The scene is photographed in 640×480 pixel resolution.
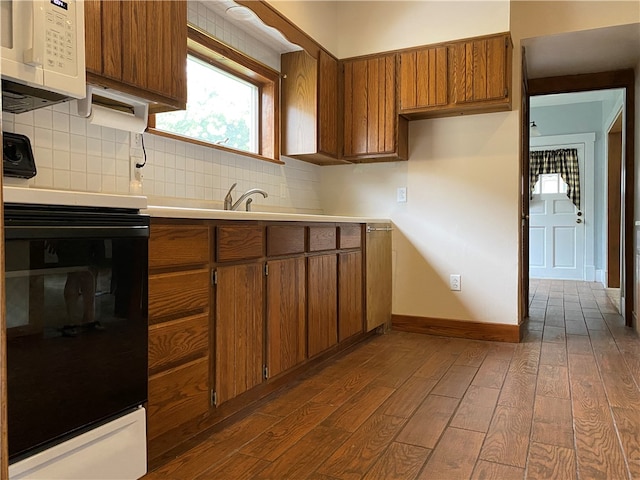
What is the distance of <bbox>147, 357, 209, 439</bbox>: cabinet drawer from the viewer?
4.99 ft

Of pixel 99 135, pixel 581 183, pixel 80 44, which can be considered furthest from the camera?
pixel 581 183

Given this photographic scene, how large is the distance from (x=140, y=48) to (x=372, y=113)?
6.75 ft

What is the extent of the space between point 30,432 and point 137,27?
1478 millimetres

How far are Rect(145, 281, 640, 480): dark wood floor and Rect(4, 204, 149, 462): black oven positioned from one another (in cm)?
48

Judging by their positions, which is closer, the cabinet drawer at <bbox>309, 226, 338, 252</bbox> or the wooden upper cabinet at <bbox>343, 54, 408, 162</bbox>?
the cabinet drawer at <bbox>309, 226, 338, 252</bbox>

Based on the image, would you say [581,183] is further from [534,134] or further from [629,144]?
[629,144]

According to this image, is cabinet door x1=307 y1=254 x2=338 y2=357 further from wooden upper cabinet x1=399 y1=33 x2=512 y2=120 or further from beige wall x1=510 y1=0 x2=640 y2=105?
beige wall x1=510 y1=0 x2=640 y2=105

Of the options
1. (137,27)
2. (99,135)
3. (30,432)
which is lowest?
(30,432)

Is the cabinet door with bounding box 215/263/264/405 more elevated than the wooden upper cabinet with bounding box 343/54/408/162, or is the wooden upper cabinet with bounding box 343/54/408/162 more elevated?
the wooden upper cabinet with bounding box 343/54/408/162

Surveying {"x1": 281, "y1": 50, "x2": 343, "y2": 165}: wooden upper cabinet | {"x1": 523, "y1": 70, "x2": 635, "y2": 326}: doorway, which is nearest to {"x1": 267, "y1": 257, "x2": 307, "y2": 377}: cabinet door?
{"x1": 281, "y1": 50, "x2": 343, "y2": 165}: wooden upper cabinet

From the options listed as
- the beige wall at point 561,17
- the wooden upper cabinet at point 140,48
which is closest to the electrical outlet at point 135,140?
the wooden upper cabinet at point 140,48

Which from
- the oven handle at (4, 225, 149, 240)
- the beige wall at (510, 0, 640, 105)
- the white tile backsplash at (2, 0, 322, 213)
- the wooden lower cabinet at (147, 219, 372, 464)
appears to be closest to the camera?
the oven handle at (4, 225, 149, 240)

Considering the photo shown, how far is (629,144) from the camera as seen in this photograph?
13.1 feet

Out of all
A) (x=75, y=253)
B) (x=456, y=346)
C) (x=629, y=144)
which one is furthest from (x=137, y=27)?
(x=629, y=144)
